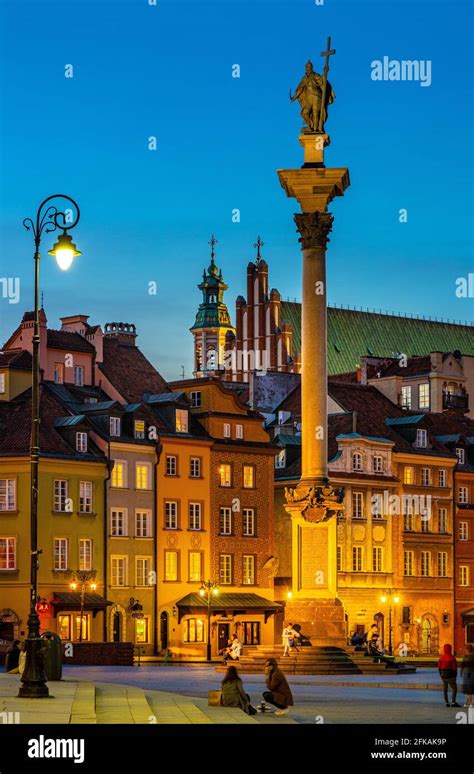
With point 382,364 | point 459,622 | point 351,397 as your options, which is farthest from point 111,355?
point 382,364

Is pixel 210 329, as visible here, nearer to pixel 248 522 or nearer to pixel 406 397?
pixel 406 397

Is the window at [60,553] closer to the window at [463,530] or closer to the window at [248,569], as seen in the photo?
the window at [248,569]

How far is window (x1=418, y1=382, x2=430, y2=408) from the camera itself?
383 feet

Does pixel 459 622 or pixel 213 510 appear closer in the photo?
pixel 213 510

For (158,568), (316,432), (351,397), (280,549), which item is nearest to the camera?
(316,432)

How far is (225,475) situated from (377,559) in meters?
9.57

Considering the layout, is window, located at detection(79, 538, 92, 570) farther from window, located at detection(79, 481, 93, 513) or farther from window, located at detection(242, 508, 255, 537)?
window, located at detection(242, 508, 255, 537)

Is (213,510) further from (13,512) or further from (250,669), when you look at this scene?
(250,669)

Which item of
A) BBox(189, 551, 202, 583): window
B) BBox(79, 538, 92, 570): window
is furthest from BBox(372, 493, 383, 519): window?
BBox(79, 538, 92, 570): window

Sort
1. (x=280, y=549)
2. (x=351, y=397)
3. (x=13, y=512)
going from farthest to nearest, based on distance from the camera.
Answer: (x=351, y=397) < (x=280, y=549) < (x=13, y=512)

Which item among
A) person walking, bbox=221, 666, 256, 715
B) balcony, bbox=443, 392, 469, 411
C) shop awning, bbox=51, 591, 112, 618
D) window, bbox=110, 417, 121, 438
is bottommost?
person walking, bbox=221, 666, 256, 715

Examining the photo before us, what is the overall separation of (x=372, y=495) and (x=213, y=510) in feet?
31.8

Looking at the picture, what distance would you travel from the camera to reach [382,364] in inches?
4899

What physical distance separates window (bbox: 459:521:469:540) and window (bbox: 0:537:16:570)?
97.4 feet
